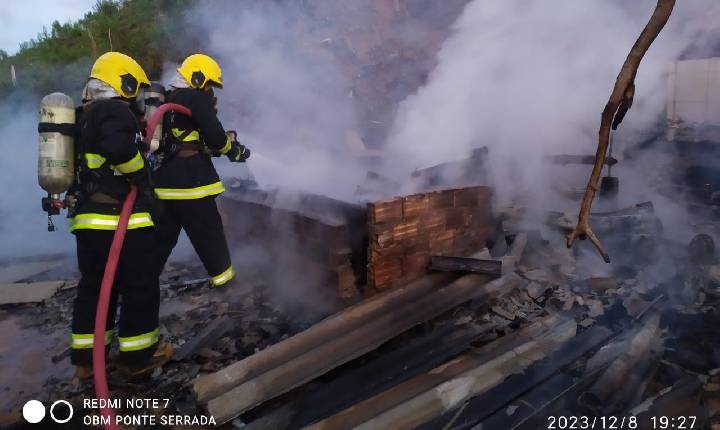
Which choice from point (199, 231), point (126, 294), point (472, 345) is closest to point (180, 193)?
point (199, 231)

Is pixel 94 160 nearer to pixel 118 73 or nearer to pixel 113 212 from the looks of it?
pixel 113 212

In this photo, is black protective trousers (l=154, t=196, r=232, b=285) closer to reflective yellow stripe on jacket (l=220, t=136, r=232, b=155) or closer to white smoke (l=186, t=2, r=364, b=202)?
reflective yellow stripe on jacket (l=220, t=136, r=232, b=155)

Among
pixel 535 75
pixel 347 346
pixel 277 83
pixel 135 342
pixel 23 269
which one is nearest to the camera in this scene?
pixel 347 346

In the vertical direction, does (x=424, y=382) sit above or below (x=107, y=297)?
below

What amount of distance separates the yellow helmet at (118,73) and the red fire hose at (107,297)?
22 centimetres

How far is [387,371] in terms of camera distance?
2766 millimetres

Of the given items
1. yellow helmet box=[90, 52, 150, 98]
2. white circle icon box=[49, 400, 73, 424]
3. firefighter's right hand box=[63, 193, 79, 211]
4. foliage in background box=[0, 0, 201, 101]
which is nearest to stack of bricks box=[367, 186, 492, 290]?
yellow helmet box=[90, 52, 150, 98]

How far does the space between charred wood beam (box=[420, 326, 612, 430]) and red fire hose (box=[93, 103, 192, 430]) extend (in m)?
1.64

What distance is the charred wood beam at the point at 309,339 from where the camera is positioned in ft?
8.46

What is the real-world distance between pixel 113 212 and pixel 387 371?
200 centimetres

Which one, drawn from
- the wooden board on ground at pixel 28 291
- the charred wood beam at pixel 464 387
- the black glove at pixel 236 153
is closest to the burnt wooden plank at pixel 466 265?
the charred wood beam at pixel 464 387

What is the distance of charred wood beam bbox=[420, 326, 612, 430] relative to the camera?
2.36 m

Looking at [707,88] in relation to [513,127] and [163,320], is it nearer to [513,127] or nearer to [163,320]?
[513,127]
